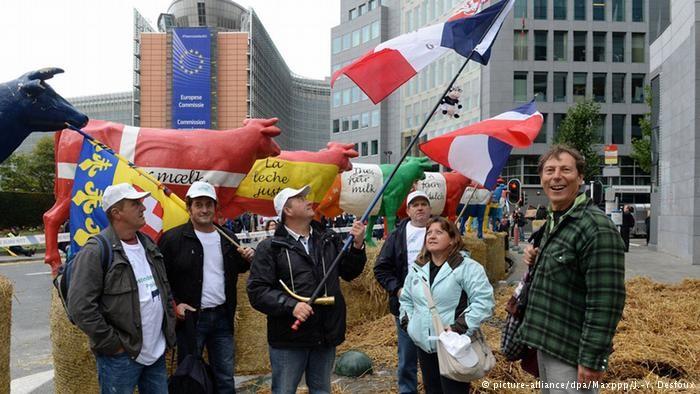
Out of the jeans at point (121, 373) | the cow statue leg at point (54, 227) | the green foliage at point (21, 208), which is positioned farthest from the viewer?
the green foliage at point (21, 208)

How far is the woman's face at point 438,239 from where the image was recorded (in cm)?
361

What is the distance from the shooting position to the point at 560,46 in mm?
43125

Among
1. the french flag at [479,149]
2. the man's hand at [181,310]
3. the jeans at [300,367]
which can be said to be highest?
the french flag at [479,149]

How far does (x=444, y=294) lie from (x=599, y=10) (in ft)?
153

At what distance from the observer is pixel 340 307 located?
143 inches

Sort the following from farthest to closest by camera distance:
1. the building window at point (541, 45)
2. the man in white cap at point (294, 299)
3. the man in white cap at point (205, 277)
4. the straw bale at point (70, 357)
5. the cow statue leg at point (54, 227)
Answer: the building window at point (541, 45)
the cow statue leg at point (54, 227)
the straw bale at point (70, 357)
the man in white cap at point (205, 277)
the man in white cap at point (294, 299)

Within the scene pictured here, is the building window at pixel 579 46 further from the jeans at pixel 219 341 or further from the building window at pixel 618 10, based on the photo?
the jeans at pixel 219 341

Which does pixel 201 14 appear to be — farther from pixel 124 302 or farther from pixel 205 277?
pixel 124 302

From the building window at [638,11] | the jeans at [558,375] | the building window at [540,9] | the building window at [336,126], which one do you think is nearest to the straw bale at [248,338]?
the jeans at [558,375]

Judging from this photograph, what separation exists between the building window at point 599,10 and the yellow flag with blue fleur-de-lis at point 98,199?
151 ft

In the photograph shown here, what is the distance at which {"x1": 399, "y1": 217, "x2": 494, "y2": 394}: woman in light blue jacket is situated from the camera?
11.0 feet

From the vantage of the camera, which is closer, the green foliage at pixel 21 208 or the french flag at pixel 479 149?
the french flag at pixel 479 149

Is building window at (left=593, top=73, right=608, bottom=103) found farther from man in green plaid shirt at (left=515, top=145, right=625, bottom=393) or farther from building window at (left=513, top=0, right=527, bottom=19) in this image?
man in green plaid shirt at (left=515, top=145, right=625, bottom=393)

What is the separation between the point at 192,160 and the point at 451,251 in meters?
3.30
